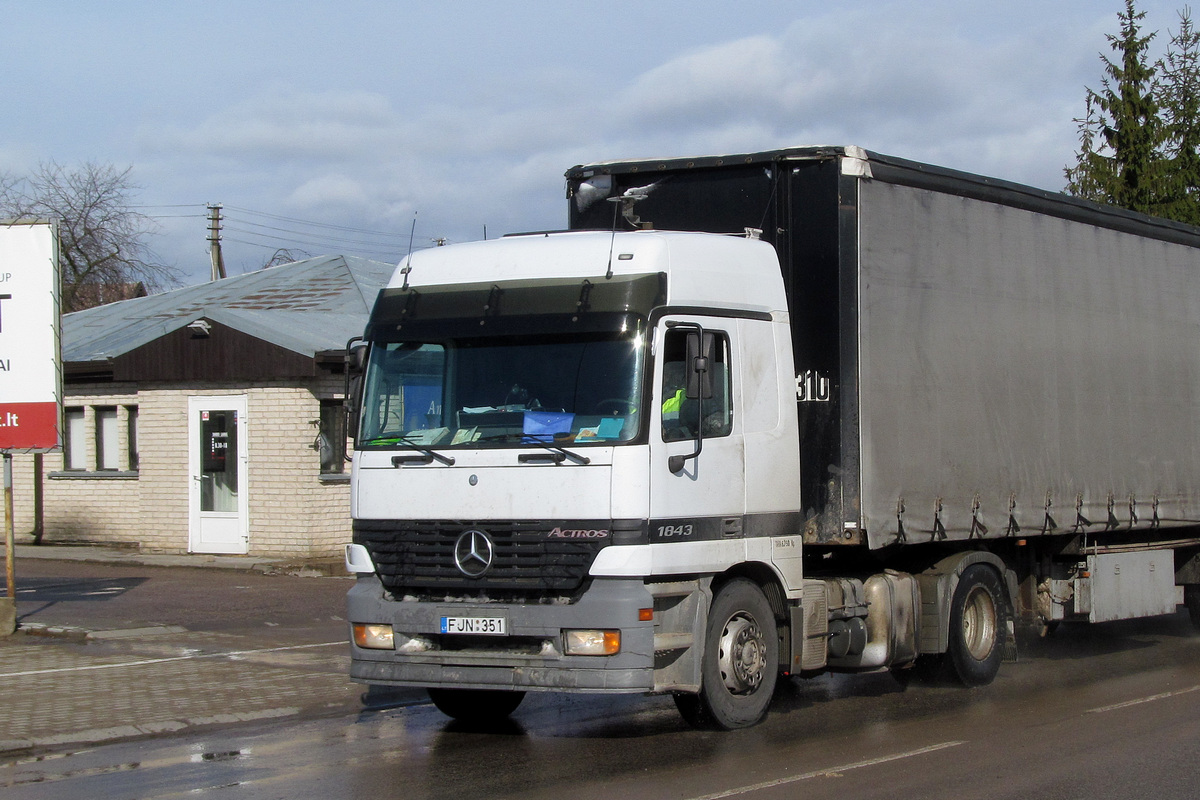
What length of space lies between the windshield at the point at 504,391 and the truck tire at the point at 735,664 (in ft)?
4.69

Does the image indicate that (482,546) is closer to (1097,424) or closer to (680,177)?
(680,177)

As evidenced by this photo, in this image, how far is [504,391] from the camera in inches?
339

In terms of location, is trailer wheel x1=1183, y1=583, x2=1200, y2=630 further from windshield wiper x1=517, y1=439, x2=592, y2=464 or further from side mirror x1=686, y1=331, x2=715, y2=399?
windshield wiper x1=517, y1=439, x2=592, y2=464

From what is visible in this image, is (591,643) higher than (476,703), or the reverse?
(591,643)

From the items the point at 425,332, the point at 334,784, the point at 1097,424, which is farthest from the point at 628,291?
the point at 1097,424

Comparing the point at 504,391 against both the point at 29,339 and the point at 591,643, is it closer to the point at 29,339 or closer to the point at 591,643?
the point at 591,643

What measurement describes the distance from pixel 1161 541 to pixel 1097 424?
2.13 metres

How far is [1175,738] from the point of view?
347 inches

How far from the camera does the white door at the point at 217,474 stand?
68.7 feet

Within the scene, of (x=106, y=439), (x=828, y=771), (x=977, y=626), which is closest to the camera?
(x=828, y=771)

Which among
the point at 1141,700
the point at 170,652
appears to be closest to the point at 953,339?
the point at 1141,700

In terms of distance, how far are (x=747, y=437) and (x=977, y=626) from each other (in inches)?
134

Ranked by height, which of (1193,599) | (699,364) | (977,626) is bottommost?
(1193,599)

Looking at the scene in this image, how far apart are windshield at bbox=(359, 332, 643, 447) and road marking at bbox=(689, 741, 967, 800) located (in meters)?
2.08
